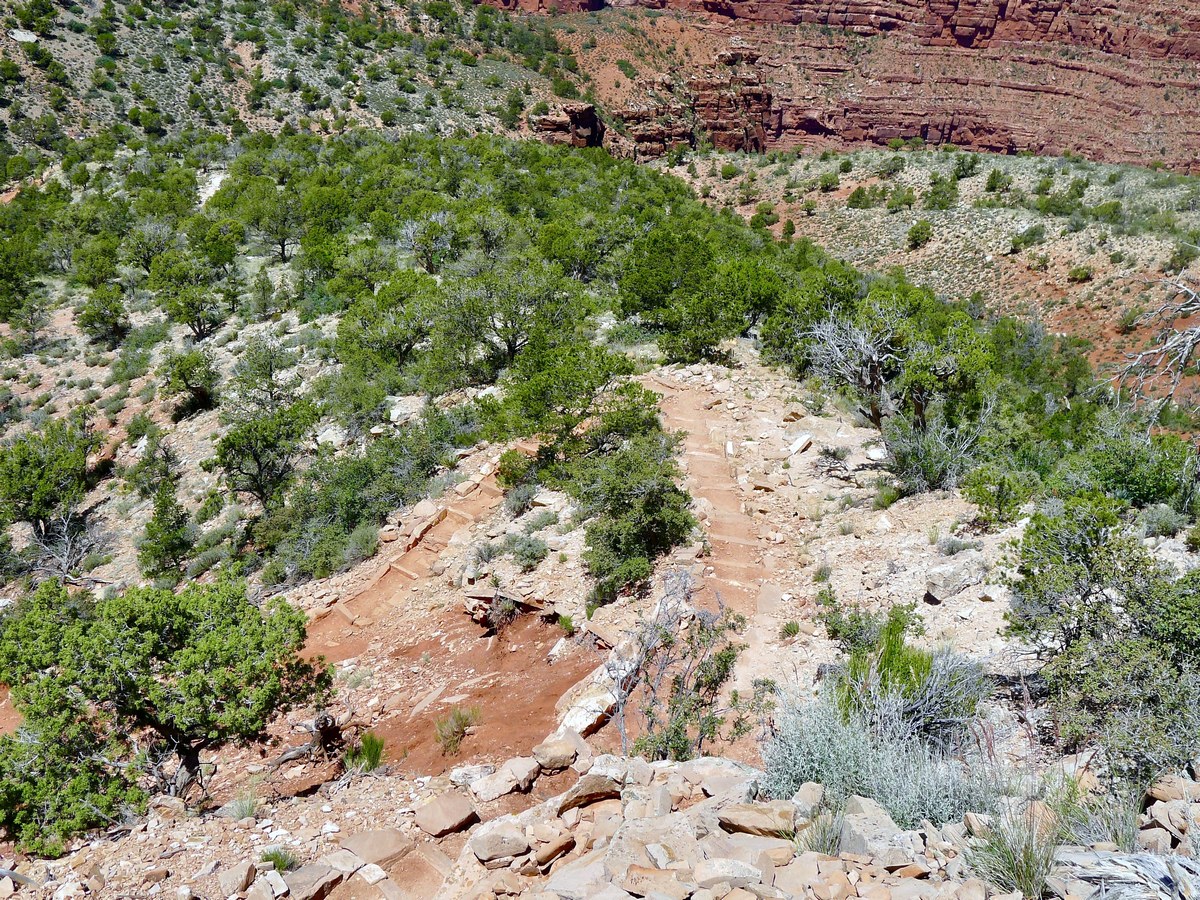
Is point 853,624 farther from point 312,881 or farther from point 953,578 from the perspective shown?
point 312,881

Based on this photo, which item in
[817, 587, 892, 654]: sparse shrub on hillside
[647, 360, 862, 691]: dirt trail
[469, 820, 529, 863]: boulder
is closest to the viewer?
[469, 820, 529, 863]: boulder

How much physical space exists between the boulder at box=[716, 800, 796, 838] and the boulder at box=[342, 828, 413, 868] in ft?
8.48

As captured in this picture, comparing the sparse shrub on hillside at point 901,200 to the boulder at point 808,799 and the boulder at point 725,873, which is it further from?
the boulder at point 725,873

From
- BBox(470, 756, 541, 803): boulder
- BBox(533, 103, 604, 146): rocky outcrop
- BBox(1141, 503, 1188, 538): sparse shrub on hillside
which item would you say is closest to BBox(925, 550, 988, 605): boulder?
BBox(1141, 503, 1188, 538): sparse shrub on hillside

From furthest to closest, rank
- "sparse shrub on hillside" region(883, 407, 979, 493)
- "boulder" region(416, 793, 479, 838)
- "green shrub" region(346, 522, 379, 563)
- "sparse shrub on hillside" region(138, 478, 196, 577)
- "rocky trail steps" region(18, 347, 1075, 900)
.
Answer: "sparse shrub on hillside" region(138, 478, 196, 577) < "green shrub" region(346, 522, 379, 563) < "sparse shrub on hillside" region(883, 407, 979, 493) < "boulder" region(416, 793, 479, 838) < "rocky trail steps" region(18, 347, 1075, 900)

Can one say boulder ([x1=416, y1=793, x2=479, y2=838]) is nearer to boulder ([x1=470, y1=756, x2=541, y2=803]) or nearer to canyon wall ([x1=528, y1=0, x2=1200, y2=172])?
boulder ([x1=470, y1=756, x2=541, y2=803])

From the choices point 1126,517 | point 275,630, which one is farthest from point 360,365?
point 1126,517

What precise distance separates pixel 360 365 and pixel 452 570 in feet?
29.7

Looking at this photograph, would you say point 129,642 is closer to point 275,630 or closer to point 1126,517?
point 275,630

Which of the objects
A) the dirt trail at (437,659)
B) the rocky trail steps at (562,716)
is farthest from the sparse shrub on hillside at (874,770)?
the dirt trail at (437,659)

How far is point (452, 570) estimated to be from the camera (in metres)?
11.7

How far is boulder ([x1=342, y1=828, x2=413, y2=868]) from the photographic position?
5.76 meters

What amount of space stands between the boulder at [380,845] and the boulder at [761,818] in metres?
2.59

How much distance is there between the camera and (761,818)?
16.3 feet
